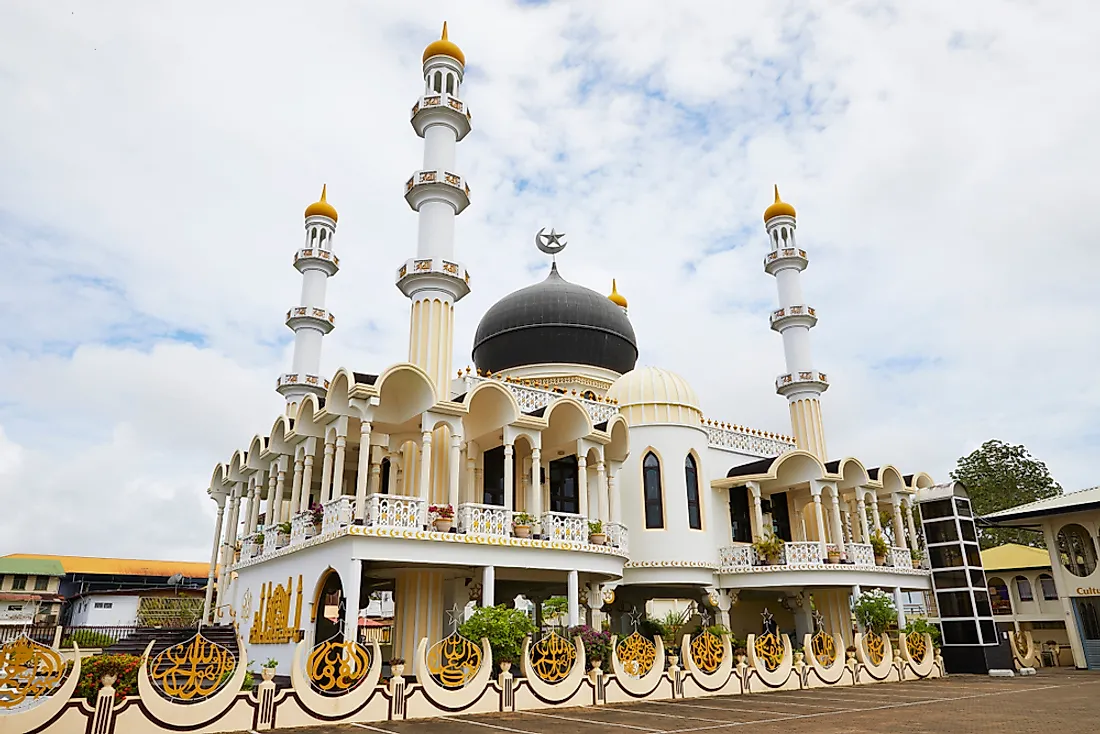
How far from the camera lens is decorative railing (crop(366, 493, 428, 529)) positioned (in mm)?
15383

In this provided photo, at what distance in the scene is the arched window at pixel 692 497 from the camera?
74.2 ft

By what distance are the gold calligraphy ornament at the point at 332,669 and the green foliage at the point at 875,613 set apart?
1618 centimetres

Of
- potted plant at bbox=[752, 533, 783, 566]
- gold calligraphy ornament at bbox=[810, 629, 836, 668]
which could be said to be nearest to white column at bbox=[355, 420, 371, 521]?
gold calligraphy ornament at bbox=[810, 629, 836, 668]

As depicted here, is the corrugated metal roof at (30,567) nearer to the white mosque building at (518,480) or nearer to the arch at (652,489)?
the white mosque building at (518,480)

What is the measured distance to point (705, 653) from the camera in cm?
1603

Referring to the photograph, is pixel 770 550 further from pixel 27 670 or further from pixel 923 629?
pixel 27 670

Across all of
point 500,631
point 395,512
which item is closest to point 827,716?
point 500,631

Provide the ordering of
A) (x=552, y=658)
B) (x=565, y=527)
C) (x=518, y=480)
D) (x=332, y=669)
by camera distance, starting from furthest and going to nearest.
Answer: (x=518, y=480) < (x=565, y=527) < (x=552, y=658) < (x=332, y=669)

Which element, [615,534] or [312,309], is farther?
[312,309]

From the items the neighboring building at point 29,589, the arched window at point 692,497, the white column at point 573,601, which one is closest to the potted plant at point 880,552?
the arched window at point 692,497

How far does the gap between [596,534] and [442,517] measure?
409 centimetres

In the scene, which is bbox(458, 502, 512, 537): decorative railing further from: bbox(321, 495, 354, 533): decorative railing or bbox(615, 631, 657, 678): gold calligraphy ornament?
bbox(615, 631, 657, 678): gold calligraphy ornament

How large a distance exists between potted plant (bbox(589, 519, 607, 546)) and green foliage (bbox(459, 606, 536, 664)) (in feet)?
14.1

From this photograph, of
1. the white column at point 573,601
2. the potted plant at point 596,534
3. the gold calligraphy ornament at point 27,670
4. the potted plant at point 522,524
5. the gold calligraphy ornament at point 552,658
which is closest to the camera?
the gold calligraphy ornament at point 27,670
